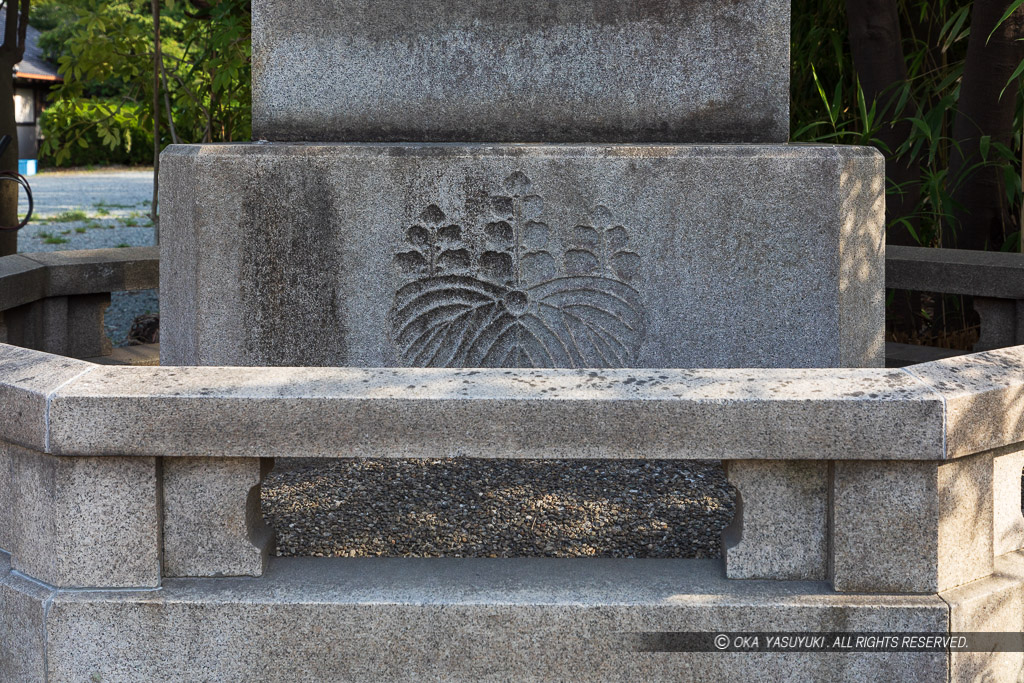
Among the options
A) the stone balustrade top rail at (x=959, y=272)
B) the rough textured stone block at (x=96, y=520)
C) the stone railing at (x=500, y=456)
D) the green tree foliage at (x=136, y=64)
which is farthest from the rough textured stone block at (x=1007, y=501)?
the green tree foliage at (x=136, y=64)

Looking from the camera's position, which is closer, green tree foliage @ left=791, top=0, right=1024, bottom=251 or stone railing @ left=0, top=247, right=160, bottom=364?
stone railing @ left=0, top=247, right=160, bottom=364

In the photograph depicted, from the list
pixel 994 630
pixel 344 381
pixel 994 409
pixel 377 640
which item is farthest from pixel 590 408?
pixel 994 630

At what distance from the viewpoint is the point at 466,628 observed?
5.79ft

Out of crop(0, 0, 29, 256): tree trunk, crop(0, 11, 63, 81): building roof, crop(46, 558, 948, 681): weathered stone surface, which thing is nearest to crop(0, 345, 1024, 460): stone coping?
crop(46, 558, 948, 681): weathered stone surface

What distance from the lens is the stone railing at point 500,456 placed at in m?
1.71

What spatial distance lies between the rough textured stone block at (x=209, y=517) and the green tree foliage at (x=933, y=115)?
10.1 feet

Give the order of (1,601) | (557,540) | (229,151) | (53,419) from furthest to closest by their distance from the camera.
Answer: (229,151) < (557,540) < (1,601) < (53,419)

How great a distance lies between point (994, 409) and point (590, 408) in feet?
2.33

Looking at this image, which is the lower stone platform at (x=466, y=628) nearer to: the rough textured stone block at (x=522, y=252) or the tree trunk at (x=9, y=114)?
the rough textured stone block at (x=522, y=252)

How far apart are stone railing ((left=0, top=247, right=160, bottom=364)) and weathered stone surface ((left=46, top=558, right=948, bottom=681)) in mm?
2113

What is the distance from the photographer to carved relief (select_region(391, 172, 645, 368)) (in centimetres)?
271

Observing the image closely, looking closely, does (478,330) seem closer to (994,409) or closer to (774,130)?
(774,130)

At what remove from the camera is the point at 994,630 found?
1.81 meters

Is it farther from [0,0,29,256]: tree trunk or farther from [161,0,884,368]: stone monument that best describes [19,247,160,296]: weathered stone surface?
[0,0,29,256]: tree trunk
